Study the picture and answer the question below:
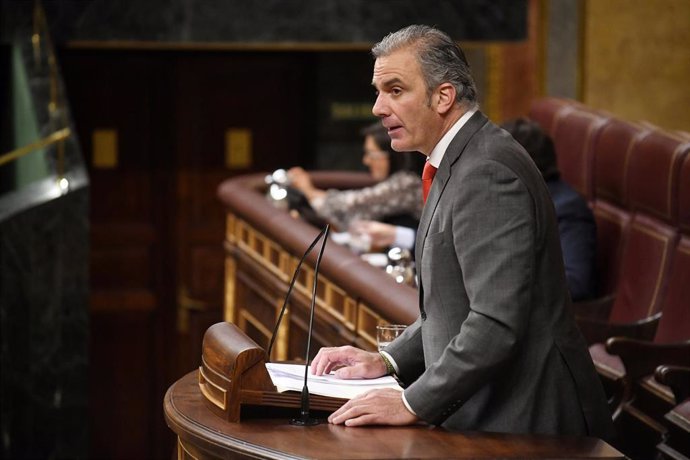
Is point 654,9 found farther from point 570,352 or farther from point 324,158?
point 570,352

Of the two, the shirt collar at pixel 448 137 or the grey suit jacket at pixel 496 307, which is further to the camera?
the shirt collar at pixel 448 137

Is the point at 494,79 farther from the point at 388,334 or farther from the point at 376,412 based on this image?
the point at 376,412

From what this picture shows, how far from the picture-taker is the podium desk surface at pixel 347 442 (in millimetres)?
2004

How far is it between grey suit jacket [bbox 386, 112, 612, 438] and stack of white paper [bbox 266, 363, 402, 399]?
16cm

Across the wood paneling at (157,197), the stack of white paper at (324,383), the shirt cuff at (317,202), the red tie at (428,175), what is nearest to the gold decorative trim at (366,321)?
the stack of white paper at (324,383)

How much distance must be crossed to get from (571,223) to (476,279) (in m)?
2.47

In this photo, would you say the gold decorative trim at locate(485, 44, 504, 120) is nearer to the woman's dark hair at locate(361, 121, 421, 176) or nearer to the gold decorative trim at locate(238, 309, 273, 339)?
the woman's dark hair at locate(361, 121, 421, 176)

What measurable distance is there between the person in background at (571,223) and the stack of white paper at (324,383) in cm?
215

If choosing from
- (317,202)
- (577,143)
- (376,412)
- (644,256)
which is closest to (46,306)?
(317,202)

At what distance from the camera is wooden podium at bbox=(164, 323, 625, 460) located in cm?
202

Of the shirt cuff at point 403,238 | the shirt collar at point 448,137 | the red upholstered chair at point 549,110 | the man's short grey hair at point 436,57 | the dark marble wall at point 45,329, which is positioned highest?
the man's short grey hair at point 436,57

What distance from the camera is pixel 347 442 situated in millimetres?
2059

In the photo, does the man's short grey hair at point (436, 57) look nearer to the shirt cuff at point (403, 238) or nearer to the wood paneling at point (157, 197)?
the shirt cuff at point (403, 238)

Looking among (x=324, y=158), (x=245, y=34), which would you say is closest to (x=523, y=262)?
(x=245, y=34)
